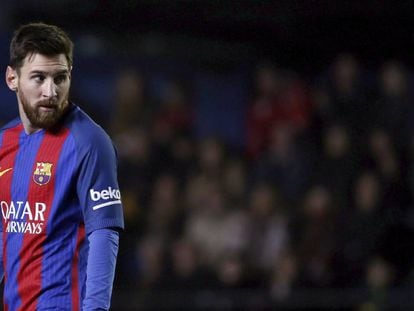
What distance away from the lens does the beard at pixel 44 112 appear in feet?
12.6

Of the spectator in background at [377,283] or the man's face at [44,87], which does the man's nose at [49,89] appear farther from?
the spectator in background at [377,283]

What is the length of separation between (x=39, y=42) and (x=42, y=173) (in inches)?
18.4

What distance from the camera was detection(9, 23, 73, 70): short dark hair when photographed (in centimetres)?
381

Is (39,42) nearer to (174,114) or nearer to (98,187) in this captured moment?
(98,187)

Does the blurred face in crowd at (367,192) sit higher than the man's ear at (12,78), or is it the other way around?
the blurred face in crowd at (367,192)

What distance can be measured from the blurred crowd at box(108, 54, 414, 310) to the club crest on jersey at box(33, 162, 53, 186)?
391cm

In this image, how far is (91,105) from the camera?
9.49 m

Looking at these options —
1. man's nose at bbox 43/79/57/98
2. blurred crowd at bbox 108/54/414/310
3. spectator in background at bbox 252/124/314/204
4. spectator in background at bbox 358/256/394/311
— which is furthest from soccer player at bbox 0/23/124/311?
spectator in background at bbox 252/124/314/204

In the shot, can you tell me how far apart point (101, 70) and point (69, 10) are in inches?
24.2

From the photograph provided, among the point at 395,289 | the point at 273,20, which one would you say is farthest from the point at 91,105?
the point at 395,289

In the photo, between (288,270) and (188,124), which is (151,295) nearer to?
(288,270)

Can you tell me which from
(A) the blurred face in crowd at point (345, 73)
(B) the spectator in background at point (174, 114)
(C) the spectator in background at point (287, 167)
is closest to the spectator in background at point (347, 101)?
(A) the blurred face in crowd at point (345, 73)

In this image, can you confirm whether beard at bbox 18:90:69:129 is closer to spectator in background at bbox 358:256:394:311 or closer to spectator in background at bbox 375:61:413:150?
spectator in background at bbox 358:256:394:311

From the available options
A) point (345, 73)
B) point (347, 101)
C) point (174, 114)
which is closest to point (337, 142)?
point (347, 101)
